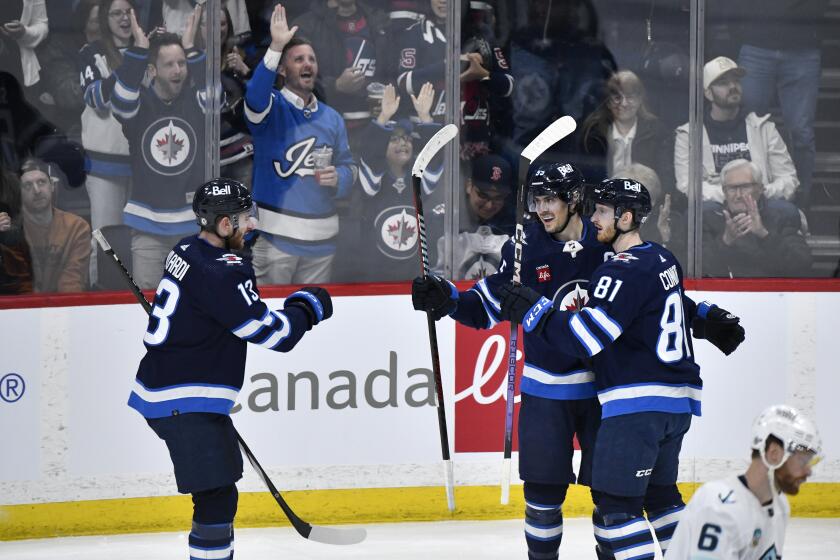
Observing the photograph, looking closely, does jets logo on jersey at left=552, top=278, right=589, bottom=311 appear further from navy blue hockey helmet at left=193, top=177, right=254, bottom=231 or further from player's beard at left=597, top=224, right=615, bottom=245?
navy blue hockey helmet at left=193, top=177, right=254, bottom=231

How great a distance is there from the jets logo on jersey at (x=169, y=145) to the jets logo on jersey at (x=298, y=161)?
344mm

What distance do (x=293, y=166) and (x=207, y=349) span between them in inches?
69.4

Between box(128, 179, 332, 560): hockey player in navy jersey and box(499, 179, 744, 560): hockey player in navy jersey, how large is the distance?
724mm

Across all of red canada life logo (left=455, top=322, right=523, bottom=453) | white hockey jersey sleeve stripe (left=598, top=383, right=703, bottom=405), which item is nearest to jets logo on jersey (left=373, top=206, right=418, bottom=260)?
red canada life logo (left=455, top=322, right=523, bottom=453)

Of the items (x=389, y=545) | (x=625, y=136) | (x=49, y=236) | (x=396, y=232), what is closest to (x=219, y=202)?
(x=49, y=236)

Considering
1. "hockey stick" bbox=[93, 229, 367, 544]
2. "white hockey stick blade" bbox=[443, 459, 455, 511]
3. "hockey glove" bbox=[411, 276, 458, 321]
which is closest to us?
"hockey glove" bbox=[411, 276, 458, 321]

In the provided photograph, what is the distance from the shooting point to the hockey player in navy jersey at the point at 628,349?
3.54 metres

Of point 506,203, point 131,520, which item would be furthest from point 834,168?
point 131,520

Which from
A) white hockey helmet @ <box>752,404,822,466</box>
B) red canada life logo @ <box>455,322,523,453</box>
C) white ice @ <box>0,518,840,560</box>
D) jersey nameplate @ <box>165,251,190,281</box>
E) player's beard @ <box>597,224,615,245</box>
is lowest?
white ice @ <box>0,518,840,560</box>

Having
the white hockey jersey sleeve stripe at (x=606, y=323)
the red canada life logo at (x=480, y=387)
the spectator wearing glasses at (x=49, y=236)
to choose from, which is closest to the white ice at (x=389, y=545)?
the red canada life logo at (x=480, y=387)

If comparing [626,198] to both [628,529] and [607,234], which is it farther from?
[628,529]

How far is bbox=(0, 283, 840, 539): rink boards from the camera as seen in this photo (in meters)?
4.83

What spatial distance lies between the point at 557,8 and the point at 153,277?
6.37 ft

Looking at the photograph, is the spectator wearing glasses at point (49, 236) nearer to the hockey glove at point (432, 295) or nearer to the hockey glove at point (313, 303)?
the hockey glove at point (313, 303)
